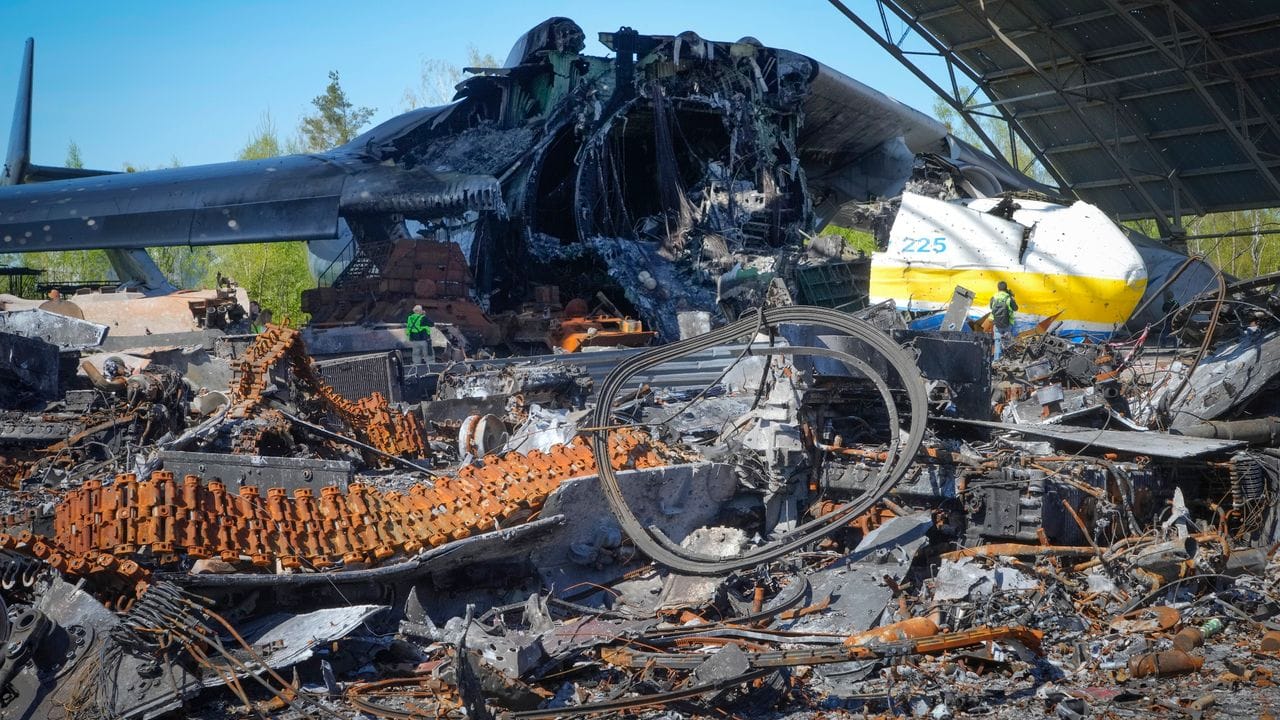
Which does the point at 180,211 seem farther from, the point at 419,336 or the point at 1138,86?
the point at 1138,86

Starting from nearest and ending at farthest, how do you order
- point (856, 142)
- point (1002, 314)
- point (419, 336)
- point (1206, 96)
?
point (1002, 314) → point (419, 336) → point (1206, 96) → point (856, 142)

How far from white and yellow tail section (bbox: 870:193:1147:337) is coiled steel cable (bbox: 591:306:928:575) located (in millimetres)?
9938

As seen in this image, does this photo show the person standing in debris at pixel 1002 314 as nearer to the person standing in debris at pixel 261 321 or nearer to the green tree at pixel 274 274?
the person standing in debris at pixel 261 321

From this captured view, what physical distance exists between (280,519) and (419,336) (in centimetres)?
868

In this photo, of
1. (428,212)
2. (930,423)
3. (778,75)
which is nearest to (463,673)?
(930,423)

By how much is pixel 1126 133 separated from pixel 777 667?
20.2m

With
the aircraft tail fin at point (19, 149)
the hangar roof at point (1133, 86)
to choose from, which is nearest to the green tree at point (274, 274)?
the aircraft tail fin at point (19, 149)

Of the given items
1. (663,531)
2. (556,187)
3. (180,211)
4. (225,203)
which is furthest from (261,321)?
(663,531)

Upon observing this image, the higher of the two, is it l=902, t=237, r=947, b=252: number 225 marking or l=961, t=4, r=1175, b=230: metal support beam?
l=961, t=4, r=1175, b=230: metal support beam

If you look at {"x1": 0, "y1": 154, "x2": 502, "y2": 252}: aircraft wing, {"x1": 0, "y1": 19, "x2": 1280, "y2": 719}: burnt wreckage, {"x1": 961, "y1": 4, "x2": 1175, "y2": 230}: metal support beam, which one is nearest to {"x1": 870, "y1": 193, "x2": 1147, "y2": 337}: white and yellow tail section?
{"x1": 0, "y1": 19, "x2": 1280, "y2": 719}: burnt wreckage

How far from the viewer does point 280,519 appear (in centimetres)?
673

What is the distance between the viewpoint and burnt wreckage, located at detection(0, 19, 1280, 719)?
214 inches

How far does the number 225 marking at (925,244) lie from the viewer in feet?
55.4

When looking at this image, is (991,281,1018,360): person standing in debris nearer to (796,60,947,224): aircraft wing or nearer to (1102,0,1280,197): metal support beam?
(1102,0,1280,197): metal support beam
